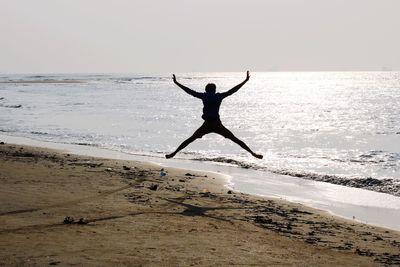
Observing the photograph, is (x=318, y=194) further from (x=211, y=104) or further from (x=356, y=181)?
(x=211, y=104)

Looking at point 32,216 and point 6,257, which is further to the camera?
point 32,216

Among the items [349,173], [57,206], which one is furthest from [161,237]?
[349,173]

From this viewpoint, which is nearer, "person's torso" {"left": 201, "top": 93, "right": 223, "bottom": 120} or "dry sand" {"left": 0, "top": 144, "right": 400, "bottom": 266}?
"dry sand" {"left": 0, "top": 144, "right": 400, "bottom": 266}

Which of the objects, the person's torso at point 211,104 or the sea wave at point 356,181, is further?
the sea wave at point 356,181

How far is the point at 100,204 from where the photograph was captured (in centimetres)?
1123

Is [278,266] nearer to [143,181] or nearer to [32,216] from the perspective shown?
[32,216]

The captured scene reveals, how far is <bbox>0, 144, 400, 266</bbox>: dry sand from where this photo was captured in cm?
784

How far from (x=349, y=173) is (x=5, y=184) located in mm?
12249

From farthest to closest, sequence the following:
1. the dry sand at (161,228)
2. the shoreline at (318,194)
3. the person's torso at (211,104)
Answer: the shoreline at (318,194)
the person's torso at (211,104)
the dry sand at (161,228)

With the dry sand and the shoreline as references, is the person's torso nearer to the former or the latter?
the dry sand

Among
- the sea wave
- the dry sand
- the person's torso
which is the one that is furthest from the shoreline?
the person's torso

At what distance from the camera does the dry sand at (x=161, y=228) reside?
7836mm

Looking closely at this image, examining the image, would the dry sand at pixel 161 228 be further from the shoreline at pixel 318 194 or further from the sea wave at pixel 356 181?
the sea wave at pixel 356 181

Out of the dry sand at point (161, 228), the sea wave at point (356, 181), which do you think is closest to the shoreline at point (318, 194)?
the sea wave at point (356, 181)
